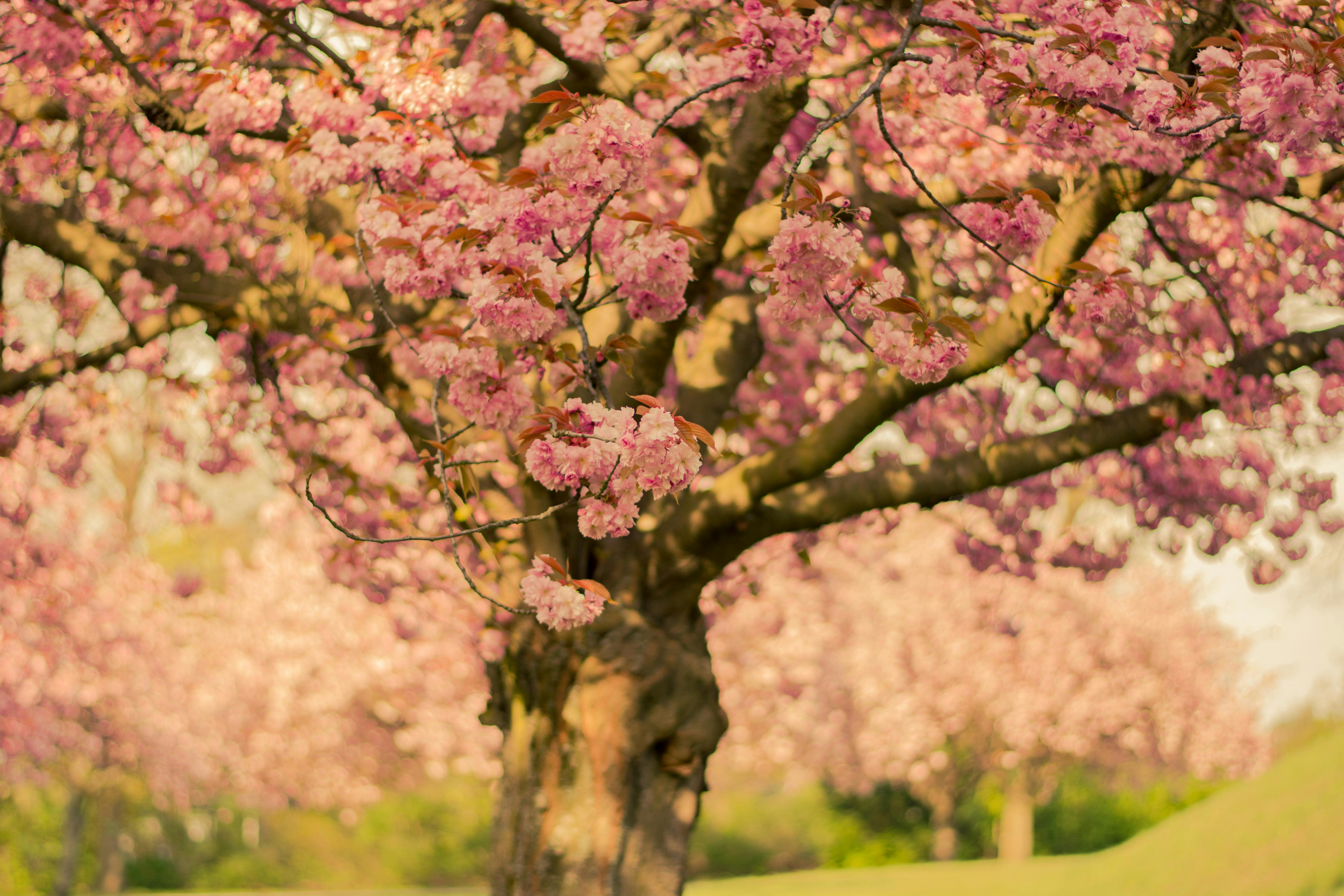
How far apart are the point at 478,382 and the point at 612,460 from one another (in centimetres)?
96

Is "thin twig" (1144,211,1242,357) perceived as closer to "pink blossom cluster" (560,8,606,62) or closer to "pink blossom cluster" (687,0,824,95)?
"pink blossom cluster" (687,0,824,95)

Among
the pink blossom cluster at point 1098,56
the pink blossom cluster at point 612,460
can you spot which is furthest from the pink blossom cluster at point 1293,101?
the pink blossom cluster at point 612,460

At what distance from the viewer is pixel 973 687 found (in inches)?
925

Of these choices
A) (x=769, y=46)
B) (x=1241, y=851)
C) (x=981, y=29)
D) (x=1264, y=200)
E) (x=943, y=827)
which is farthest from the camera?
(x=943, y=827)

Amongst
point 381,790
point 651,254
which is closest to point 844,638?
point 381,790

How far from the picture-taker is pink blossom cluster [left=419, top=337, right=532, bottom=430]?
4.15 metres

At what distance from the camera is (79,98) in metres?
6.98

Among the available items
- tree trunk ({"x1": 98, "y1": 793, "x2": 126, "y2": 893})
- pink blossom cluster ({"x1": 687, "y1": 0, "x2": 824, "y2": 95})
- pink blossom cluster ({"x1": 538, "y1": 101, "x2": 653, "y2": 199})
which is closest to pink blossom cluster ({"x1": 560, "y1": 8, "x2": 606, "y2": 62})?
pink blossom cluster ({"x1": 687, "y1": 0, "x2": 824, "y2": 95})

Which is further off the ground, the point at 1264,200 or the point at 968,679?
the point at 968,679

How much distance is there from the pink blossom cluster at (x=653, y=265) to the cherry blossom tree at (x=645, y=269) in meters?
0.02

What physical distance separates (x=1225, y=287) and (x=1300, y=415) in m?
1.58

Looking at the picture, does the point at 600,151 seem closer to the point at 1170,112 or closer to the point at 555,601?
the point at 555,601

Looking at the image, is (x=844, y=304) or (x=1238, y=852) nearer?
(x=844, y=304)

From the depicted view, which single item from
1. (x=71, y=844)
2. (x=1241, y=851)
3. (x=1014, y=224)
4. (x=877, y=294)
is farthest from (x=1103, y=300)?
(x=71, y=844)
